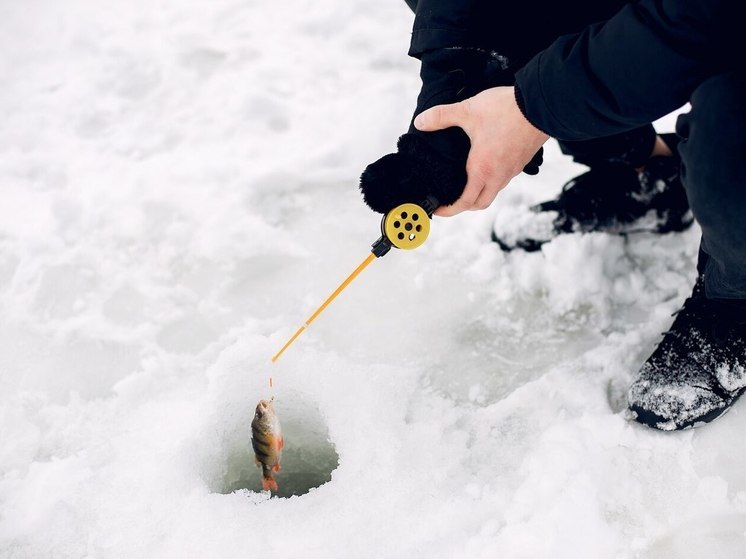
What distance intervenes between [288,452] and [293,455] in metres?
0.02

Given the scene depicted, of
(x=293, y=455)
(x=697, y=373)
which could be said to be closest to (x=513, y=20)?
(x=697, y=373)

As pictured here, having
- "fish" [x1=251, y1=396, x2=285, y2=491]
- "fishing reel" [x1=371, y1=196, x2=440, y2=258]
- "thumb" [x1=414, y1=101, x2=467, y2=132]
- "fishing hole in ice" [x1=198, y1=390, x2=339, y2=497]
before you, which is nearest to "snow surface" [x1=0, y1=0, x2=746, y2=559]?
"fishing hole in ice" [x1=198, y1=390, x2=339, y2=497]

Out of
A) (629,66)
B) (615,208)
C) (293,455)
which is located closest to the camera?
(629,66)

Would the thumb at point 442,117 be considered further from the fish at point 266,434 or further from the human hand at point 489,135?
the fish at point 266,434

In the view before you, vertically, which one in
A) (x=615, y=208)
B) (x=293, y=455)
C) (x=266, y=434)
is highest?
(x=615, y=208)

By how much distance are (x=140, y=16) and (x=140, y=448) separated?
2841 millimetres

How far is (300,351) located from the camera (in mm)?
1866

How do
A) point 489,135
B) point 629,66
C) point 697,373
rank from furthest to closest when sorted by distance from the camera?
point 697,373 < point 489,135 < point 629,66

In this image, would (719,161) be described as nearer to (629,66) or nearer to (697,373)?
(629,66)

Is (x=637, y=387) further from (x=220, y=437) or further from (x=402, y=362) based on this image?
(x=220, y=437)

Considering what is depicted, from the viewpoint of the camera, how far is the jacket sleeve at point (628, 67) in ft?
3.51

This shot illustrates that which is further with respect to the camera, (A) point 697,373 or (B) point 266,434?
(A) point 697,373

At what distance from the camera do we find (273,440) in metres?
1.46

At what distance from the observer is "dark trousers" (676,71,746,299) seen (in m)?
1.11
